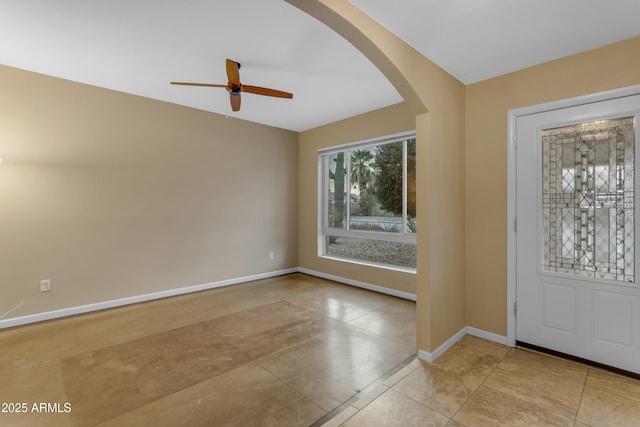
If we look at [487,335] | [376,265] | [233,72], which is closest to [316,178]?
[376,265]

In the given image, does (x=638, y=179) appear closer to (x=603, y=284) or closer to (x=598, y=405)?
(x=603, y=284)

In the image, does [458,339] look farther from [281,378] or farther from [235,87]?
[235,87]

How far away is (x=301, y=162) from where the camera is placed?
223 inches

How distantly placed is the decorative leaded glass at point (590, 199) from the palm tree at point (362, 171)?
2.41 m

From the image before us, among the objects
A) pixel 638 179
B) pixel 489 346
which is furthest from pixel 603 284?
pixel 489 346

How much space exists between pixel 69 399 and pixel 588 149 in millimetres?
4409

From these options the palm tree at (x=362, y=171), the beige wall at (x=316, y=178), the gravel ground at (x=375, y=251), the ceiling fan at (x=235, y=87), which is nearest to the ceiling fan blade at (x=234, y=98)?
the ceiling fan at (x=235, y=87)

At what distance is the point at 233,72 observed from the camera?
2.68m

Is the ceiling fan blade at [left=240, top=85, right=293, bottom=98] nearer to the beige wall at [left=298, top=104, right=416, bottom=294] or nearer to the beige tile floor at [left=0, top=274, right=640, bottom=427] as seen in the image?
the beige wall at [left=298, top=104, right=416, bottom=294]

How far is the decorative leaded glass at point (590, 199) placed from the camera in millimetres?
2281

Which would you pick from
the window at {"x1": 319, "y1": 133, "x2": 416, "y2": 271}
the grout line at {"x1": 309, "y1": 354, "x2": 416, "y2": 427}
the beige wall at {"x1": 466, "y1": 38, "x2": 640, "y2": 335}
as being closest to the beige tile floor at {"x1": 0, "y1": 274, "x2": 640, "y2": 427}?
the grout line at {"x1": 309, "y1": 354, "x2": 416, "y2": 427}

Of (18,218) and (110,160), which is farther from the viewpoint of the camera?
(110,160)

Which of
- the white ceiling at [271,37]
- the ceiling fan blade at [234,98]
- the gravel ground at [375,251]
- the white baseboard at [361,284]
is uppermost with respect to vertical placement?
the white ceiling at [271,37]

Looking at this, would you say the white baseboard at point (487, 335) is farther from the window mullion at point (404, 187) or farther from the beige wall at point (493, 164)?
the window mullion at point (404, 187)
